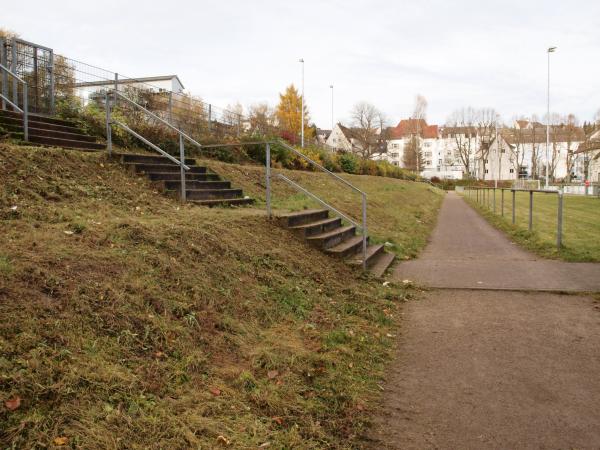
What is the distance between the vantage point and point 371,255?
8.45 metres

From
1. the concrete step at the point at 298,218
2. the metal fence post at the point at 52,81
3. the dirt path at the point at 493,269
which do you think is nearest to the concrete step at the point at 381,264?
the dirt path at the point at 493,269

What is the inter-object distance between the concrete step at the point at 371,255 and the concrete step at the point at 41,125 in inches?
278

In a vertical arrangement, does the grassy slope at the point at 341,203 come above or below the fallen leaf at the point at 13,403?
above

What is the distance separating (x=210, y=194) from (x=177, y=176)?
0.75 m

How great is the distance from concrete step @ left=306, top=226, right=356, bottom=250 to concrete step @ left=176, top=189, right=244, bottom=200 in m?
2.43

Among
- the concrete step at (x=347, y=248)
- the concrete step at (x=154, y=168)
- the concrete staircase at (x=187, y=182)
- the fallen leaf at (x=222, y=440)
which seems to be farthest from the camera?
the concrete step at (x=154, y=168)

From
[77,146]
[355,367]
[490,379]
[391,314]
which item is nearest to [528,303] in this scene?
[391,314]

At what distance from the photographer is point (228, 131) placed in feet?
67.4

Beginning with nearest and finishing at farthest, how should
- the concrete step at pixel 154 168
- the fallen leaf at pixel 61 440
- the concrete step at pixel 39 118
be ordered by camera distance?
1. the fallen leaf at pixel 61 440
2. the concrete step at pixel 154 168
3. the concrete step at pixel 39 118

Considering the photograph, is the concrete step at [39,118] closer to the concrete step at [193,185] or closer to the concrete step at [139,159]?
the concrete step at [139,159]

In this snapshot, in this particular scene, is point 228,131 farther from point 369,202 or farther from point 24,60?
point 24,60

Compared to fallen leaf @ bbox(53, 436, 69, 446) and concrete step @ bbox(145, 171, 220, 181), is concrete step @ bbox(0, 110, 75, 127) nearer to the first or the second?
concrete step @ bbox(145, 171, 220, 181)

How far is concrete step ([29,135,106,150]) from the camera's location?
934 cm

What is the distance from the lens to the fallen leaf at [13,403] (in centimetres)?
256
